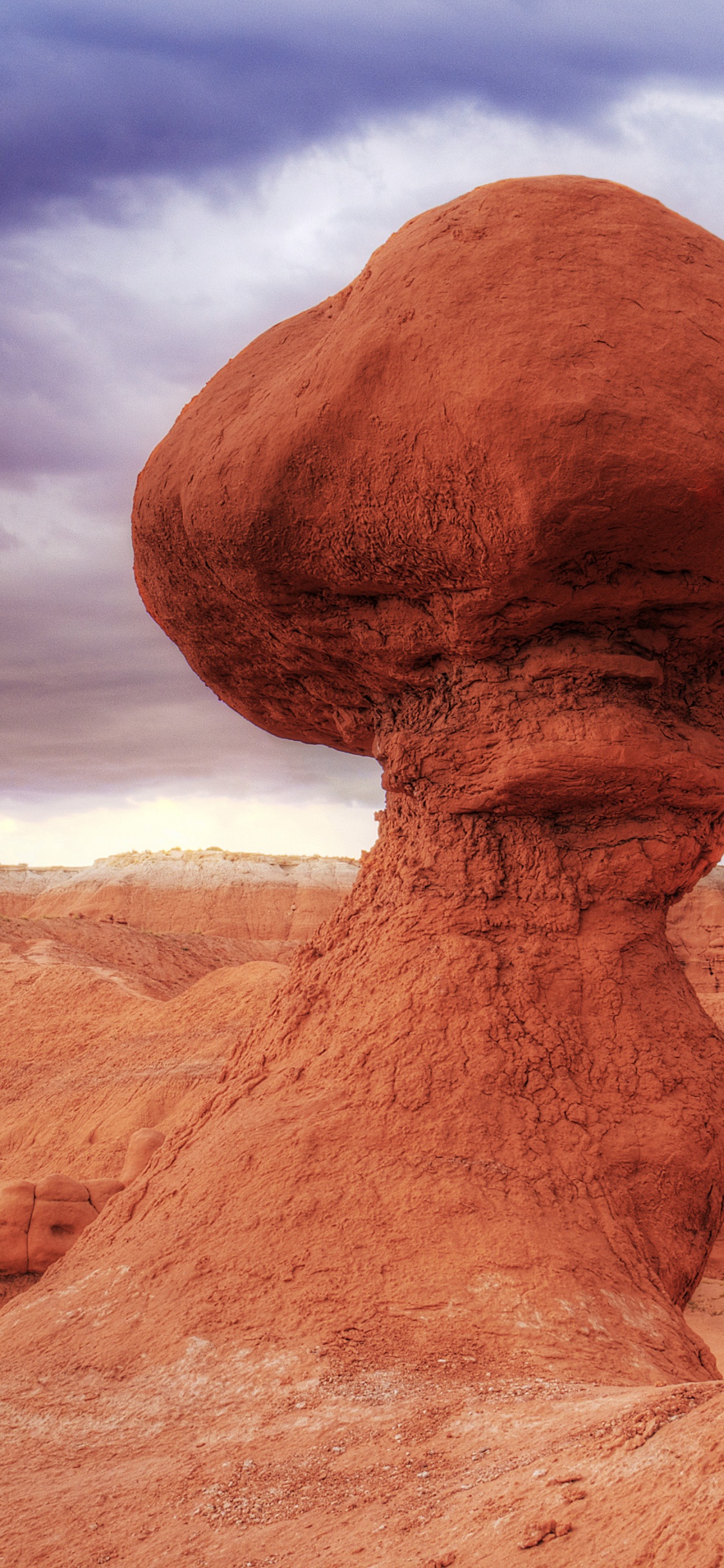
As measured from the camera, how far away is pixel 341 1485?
290 cm

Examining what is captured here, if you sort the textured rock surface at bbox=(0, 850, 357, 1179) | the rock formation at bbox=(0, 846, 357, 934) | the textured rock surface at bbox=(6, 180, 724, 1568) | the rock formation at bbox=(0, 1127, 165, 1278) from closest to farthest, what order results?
1. the textured rock surface at bbox=(6, 180, 724, 1568)
2. the rock formation at bbox=(0, 1127, 165, 1278)
3. the textured rock surface at bbox=(0, 850, 357, 1179)
4. the rock formation at bbox=(0, 846, 357, 934)

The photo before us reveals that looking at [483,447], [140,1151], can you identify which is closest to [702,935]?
[140,1151]

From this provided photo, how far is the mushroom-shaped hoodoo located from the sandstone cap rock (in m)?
0.01

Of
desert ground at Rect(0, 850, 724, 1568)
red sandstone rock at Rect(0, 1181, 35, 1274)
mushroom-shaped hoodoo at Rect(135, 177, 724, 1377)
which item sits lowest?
red sandstone rock at Rect(0, 1181, 35, 1274)

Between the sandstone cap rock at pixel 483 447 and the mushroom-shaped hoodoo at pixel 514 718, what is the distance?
1 centimetres

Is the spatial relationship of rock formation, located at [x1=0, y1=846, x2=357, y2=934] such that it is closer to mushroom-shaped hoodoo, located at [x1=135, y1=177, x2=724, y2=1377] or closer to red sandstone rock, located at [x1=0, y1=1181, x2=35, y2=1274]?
red sandstone rock, located at [x1=0, y1=1181, x2=35, y2=1274]

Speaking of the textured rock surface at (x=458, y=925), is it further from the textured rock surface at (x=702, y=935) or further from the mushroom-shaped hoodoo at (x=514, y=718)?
the textured rock surface at (x=702, y=935)

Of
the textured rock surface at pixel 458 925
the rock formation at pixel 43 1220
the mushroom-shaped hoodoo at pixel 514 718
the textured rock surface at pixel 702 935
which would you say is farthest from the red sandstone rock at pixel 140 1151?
the textured rock surface at pixel 702 935

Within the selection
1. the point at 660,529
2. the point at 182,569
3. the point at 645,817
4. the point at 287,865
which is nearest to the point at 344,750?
the point at 182,569

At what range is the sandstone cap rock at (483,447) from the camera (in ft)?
13.9

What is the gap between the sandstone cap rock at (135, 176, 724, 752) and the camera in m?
4.22

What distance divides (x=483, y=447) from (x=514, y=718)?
4.19 feet

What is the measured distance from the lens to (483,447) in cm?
435

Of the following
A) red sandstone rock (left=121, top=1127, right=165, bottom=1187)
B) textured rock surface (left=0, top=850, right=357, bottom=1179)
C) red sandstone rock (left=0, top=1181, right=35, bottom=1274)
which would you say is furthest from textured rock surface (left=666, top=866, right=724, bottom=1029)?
red sandstone rock (left=0, top=1181, right=35, bottom=1274)
